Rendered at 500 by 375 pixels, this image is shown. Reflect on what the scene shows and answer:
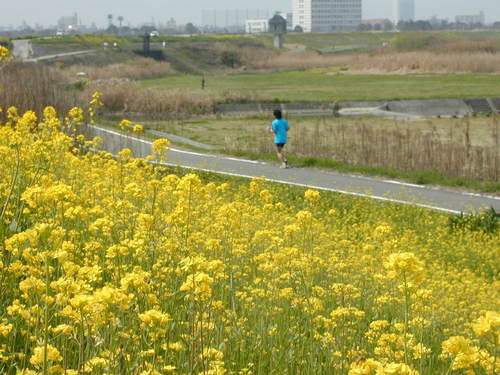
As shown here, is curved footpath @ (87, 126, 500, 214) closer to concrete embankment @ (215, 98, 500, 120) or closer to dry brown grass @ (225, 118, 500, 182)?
dry brown grass @ (225, 118, 500, 182)

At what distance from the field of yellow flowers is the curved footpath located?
5.44m

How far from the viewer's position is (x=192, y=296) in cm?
411

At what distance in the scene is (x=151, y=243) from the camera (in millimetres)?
5922

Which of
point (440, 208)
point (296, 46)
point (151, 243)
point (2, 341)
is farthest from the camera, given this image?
point (296, 46)

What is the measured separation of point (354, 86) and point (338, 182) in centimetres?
4261

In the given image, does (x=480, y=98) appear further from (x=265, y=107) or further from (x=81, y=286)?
(x=81, y=286)

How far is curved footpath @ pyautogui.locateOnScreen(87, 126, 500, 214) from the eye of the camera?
15.9 meters

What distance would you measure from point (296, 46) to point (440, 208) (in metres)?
122

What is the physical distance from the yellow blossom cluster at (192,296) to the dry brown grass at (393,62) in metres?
61.2

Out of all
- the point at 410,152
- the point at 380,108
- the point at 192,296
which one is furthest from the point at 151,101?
the point at 192,296

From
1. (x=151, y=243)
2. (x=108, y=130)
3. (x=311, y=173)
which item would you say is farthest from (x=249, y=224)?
(x=108, y=130)

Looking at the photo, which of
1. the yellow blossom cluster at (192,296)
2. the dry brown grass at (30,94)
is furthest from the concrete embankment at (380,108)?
the yellow blossom cluster at (192,296)

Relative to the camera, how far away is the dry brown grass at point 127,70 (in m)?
63.6

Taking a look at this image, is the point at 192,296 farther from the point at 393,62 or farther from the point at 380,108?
the point at 393,62
